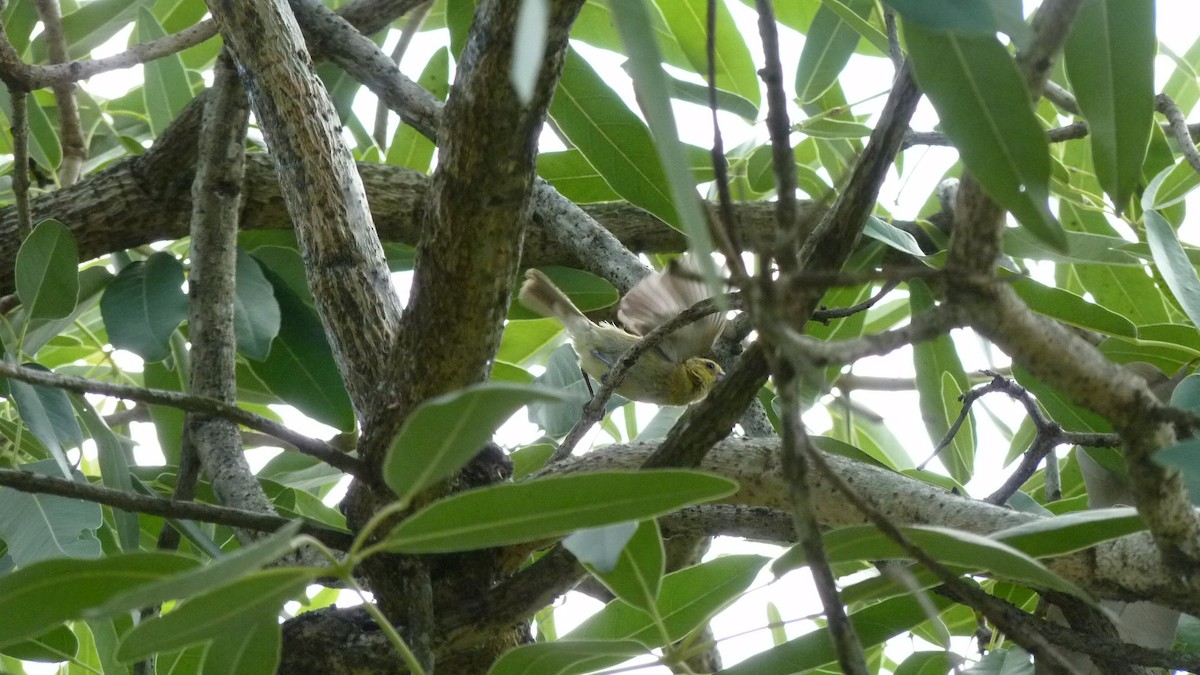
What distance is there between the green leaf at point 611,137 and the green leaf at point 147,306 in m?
0.72

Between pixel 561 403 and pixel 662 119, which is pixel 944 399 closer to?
pixel 561 403

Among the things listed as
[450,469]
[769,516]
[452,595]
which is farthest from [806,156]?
[450,469]

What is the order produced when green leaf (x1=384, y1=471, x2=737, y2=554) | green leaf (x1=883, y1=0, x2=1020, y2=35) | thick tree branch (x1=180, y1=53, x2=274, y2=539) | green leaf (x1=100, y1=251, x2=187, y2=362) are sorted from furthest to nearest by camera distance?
green leaf (x1=100, y1=251, x2=187, y2=362), thick tree branch (x1=180, y1=53, x2=274, y2=539), green leaf (x1=384, y1=471, x2=737, y2=554), green leaf (x1=883, y1=0, x2=1020, y2=35)

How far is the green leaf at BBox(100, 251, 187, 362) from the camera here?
165cm

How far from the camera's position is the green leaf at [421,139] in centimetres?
226

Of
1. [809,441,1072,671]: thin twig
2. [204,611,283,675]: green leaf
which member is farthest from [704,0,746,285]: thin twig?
[204,611,283,675]: green leaf

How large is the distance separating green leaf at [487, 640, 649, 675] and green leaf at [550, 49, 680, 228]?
0.67 meters

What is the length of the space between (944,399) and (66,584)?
140 centimetres

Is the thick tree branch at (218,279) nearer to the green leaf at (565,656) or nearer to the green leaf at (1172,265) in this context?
the green leaf at (565,656)

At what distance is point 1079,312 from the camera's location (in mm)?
1494

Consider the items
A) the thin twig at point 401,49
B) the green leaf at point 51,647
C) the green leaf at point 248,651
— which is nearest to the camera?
the green leaf at point 248,651

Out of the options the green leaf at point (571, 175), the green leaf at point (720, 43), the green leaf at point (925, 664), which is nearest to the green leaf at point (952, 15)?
the green leaf at point (925, 664)

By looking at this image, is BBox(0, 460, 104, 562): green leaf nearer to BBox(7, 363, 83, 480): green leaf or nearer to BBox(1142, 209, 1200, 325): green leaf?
BBox(7, 363, 83, 480): green leaf

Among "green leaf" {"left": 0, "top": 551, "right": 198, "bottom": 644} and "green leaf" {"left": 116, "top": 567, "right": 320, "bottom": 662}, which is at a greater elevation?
"green leaf" {"left": 0, "top": 551, "right": 198, "bottom": 644}
